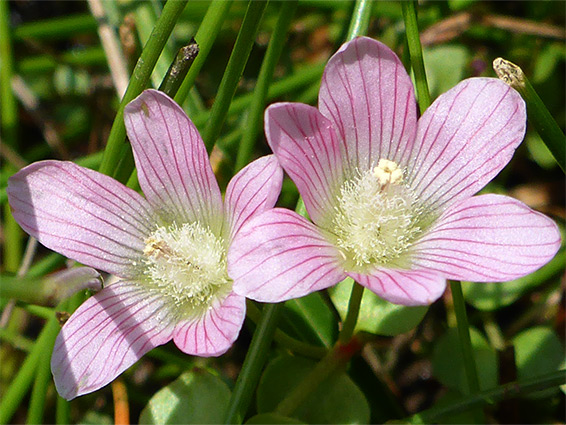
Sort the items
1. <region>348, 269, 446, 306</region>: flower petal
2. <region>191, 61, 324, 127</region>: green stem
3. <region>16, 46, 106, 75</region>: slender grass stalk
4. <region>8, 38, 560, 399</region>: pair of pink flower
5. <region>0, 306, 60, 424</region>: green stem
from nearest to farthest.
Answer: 1. <region>348, 269, 446, 306</region>: flower petal
2. <region>8, 38, 560, 399</region>: pair of pink flower
3. <region>0, 306, 60, 424</region>: green stem
4. <region>191, 61, 324, 127</region>: green stem
5. <region>16, 46, 106, 75</region>: slender grass stalk

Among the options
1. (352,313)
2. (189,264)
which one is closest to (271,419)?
(352,313)

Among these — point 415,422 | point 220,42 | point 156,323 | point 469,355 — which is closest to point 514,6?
point 220,42

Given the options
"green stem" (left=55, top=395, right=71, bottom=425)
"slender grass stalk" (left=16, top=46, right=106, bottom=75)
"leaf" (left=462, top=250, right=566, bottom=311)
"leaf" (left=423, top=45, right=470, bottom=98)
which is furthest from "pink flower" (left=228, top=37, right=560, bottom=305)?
"slender grass stalk" (left=16, top=46, right=106, bottom=75)

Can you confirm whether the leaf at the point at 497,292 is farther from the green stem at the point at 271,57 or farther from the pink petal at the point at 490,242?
the green stem at the point at 271,57

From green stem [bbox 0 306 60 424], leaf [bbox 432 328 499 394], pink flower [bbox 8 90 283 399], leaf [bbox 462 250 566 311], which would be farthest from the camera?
leaf [bbox 462 250 566 311]

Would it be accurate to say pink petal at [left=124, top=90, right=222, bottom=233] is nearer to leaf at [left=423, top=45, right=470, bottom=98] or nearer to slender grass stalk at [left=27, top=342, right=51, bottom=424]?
slender grass stalk at [left=27, top=342, right=51, bottom=424]

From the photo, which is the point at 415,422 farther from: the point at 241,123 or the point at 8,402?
the point at 241,123

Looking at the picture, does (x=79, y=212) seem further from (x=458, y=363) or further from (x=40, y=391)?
(x=458, y=363)
